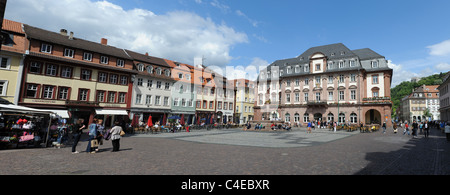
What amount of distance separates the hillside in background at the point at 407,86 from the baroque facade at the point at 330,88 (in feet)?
281

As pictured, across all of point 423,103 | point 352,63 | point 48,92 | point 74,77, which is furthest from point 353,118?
point 423,103

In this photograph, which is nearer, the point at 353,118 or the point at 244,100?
the point at 353,118

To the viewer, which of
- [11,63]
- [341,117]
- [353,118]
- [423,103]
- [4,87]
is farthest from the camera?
[423,103]

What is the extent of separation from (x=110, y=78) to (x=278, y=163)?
30883mm

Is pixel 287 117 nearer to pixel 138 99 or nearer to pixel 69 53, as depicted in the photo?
pixel 138 99

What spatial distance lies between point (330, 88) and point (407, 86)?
113605 millimetres

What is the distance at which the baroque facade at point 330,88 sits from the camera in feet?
135

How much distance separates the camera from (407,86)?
124375mm

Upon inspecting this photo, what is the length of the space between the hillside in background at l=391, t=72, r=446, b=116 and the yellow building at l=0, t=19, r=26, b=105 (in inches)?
5334

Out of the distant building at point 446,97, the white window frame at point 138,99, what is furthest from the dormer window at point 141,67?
the distant building at point 446,97

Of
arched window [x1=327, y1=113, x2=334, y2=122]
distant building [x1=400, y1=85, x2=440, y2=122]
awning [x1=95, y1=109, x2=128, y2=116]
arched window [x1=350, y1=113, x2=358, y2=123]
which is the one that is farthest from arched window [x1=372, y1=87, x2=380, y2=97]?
distant building [x1=400, y1=85, x2=440, y2=122]

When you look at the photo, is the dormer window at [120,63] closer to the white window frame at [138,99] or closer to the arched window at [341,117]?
the white window frame at [138,99]

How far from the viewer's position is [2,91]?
79.2 ft

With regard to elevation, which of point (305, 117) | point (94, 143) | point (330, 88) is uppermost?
point (330, 88)
